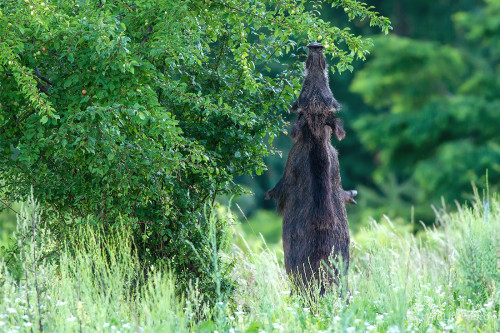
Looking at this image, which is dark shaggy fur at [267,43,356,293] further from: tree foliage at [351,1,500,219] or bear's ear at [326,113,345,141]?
tree foliage at [351,1,500,219]

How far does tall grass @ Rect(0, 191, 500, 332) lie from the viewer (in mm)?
4453

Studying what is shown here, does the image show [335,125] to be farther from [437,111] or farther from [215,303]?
[437,111]

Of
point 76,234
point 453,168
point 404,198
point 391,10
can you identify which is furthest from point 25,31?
point 391,10

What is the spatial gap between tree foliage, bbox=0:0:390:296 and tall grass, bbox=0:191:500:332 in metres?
0.36

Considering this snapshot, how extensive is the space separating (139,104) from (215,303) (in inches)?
66.5

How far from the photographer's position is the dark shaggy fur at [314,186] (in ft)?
18.6

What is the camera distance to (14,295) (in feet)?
16.8

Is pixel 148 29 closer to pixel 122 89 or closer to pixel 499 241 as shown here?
pixel 122 89

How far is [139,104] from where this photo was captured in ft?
17.7

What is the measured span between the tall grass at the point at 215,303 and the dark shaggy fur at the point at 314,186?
0.95 ft

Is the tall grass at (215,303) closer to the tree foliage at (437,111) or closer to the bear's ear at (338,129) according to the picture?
the bear's ear at (338,129)

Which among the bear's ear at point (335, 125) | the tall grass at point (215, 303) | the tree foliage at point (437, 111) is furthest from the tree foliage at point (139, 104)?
the tree foliage at point (437, 111)

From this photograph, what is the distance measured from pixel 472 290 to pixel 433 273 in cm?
110

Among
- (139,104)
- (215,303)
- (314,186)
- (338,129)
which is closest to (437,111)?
(338,129)
